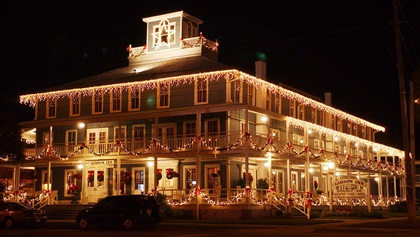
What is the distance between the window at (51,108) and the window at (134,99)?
6480 millimetres

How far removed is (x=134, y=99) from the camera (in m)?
41.3

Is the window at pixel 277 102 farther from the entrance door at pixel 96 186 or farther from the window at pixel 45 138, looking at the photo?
the window at pixel 45 138

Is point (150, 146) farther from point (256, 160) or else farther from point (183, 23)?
point (183, 23)

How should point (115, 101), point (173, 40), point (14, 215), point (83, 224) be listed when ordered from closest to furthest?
point (83, 224) → point (14, 215) → point (115, 101) → point (173, 40)

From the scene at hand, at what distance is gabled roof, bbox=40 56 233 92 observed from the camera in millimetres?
37719

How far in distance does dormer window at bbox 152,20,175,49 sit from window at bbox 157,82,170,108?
4530 millimetres

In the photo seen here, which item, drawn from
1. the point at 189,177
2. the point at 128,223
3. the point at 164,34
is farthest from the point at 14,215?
the point at 164,34

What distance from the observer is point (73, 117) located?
42.2 m

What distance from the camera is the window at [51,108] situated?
144ft

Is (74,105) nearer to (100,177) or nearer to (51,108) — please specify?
(51,108)

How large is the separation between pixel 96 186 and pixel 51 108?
7066mm

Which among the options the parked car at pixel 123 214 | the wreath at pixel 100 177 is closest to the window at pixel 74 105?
the wreath at pixel 100 177

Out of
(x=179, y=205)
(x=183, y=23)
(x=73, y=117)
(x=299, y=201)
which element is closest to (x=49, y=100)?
(x=73, y=117)

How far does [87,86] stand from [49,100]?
Result: 4.22 metres
